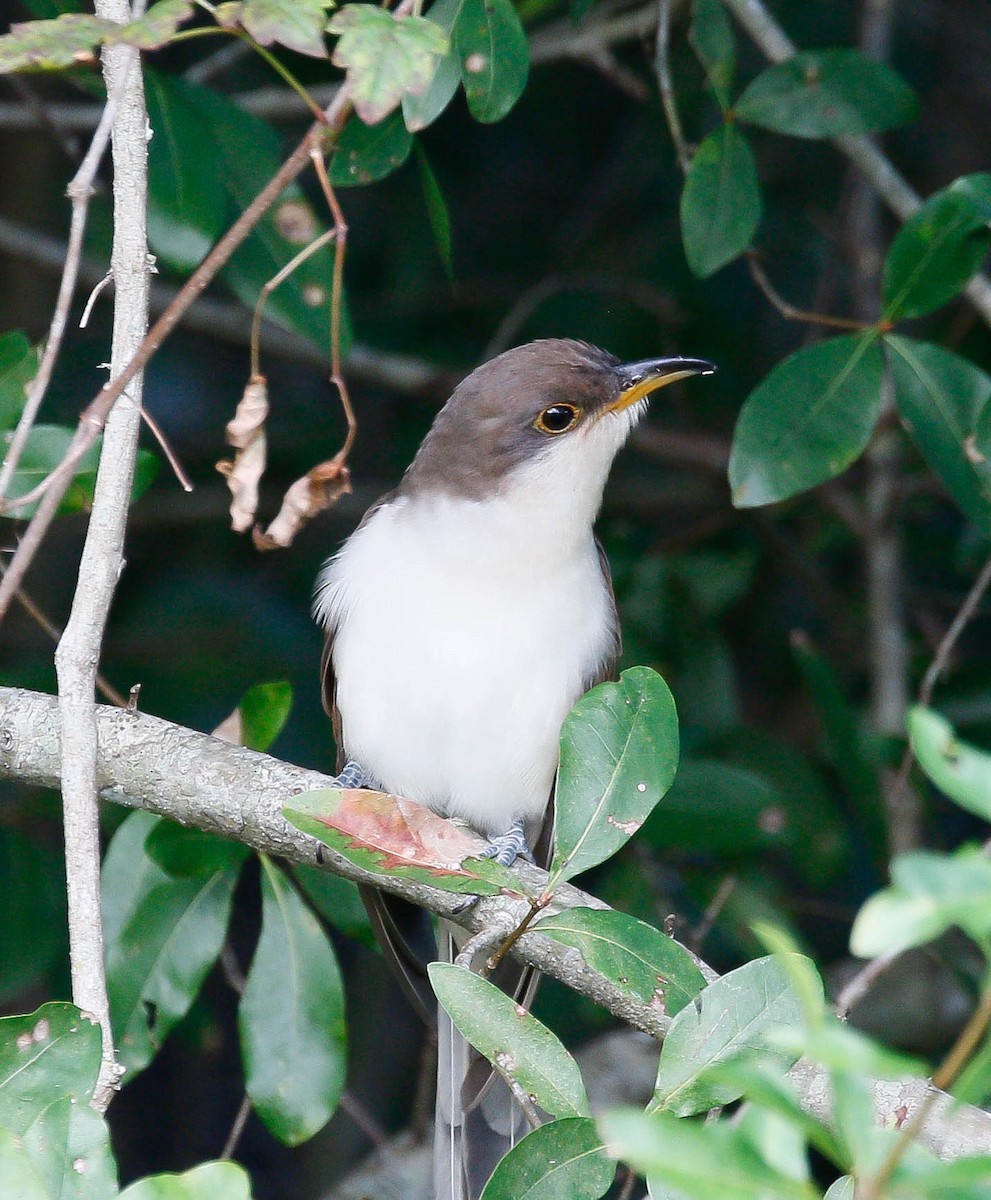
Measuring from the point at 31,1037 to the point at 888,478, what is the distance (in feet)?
13.3

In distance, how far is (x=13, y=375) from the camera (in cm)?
327

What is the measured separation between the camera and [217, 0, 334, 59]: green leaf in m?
2.07

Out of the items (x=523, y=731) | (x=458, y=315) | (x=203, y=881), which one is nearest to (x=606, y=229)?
(x=458, y=315)

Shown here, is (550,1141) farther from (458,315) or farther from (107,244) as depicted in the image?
(458,315)

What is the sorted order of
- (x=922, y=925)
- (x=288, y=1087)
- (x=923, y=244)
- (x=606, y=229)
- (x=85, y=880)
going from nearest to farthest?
1. (x=922, y=925)
2. (x=85, y=880)
3. (x=288, y=1087)
4. (x=923, y=244)
5. (x=606, y=229)

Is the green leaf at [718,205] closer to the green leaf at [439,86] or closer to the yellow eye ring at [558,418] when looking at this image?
the yellow eye ring at [558,418]

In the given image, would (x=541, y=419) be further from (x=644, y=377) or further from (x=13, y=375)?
(x=13, y=375)

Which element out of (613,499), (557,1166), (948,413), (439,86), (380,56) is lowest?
(613,499)

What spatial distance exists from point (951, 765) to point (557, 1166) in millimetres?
1142

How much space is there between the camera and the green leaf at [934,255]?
3.42 meters

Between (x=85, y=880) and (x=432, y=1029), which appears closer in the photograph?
(x=85, y=880)

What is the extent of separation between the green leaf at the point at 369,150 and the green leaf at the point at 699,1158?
8.73 feet

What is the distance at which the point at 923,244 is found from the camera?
136 inches

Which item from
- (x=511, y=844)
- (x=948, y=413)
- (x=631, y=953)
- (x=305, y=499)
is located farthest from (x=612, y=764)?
(x=948, y=413)
